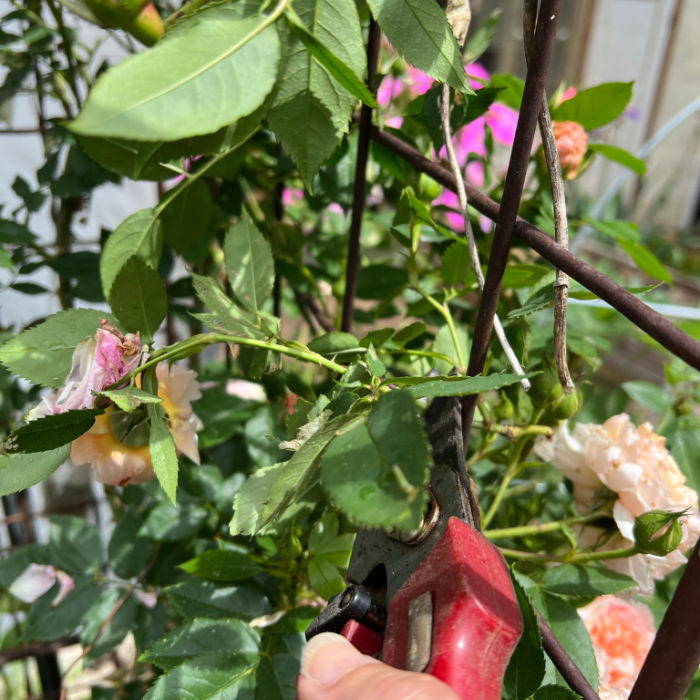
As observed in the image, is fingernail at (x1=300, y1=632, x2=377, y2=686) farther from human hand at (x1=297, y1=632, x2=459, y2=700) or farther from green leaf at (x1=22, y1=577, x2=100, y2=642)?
green leaf at (x1=22, y1=577, x2=100, y2=642)

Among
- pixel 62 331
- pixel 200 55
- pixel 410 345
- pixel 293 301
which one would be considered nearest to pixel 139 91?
pixel 200 55

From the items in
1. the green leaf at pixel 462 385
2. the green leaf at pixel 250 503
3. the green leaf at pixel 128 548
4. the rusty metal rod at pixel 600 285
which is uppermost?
the rusty metal rod at pixel 600 285

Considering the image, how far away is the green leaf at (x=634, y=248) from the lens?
13.5 inches

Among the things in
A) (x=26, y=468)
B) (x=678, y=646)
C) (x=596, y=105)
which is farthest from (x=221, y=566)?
(x=596, y=105)

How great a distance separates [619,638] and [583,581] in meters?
0.09

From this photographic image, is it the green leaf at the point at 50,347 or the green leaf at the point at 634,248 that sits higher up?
the green leaf at the point at 634,248

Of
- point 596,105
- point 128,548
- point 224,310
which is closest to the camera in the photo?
point 224,310

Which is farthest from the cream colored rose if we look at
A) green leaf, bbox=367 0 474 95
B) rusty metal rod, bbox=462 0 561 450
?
green leaf, bbox=367 0 474 95

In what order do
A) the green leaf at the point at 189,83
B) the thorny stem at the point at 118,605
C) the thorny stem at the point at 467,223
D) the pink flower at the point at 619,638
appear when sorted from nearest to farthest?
the green leaf at the point at 189,83 → the thorny stem at the point at 467,223 → the pink flower at the point at 619,638 → the thorny stem at the point at 118,605

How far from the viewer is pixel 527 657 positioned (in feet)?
0.79

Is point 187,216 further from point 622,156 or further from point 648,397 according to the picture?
point 648,397

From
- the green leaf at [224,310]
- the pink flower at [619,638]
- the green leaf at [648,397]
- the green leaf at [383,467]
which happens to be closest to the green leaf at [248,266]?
the green leaf at [224,310]

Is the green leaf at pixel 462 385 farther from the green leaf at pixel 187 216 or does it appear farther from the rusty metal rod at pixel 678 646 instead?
the green leaf at pixel 187 216

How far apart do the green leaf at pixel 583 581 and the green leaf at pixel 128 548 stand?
0.30 metres
